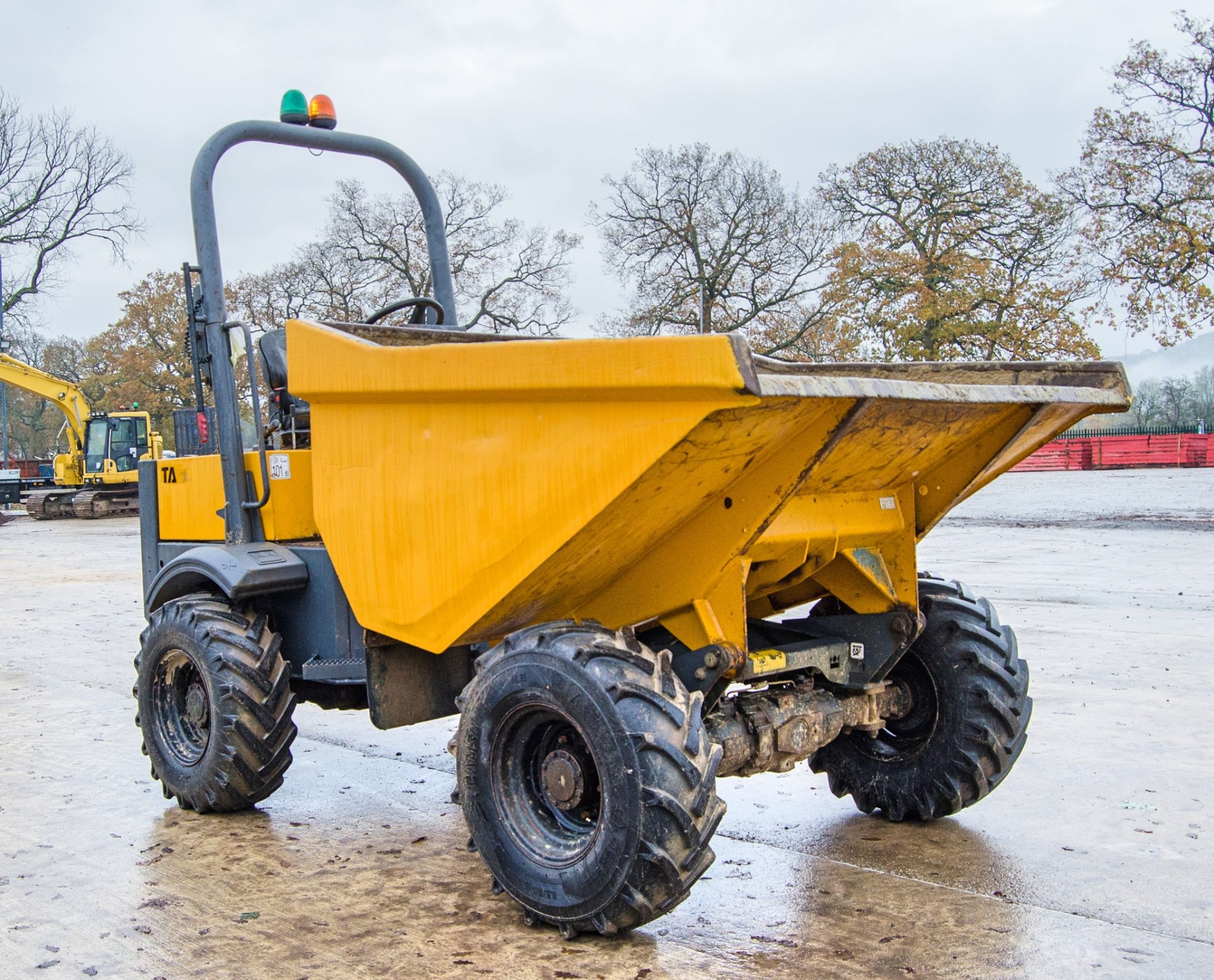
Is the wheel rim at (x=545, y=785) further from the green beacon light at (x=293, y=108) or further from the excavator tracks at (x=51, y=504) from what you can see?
the excavator tracks at (x=51, y=504)

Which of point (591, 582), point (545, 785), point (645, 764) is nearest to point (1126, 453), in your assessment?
point (591, 582)

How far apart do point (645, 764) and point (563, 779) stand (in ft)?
1.44

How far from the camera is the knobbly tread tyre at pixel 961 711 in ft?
15.0

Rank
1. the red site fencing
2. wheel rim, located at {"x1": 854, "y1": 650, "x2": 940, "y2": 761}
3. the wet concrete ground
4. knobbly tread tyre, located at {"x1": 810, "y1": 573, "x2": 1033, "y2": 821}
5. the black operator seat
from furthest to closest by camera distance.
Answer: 1. the red site fencing
2. the black operator seat
3. wheel rim, located at {"x1": 854, "y1": 650, "x2": 940, "y2": 761}
4. knobbly tread tyre, located at {"x1": 810, "y1": 573, "x2": 1033, "y2": 821}
5. the wet concrete ground

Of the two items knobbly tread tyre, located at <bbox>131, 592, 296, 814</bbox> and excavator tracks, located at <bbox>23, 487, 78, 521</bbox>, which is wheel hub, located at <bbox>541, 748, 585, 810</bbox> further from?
excavator tracks, located at <bbox>23, 487, 78, 521</bbox>

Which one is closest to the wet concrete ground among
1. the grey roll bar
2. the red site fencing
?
the grey roll bar

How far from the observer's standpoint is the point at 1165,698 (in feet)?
22.4

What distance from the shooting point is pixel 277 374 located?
5.43 meters

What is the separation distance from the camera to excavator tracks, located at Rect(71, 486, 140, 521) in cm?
3390

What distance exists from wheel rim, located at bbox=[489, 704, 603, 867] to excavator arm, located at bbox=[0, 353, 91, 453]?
3236cm

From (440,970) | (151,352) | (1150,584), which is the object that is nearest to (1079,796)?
(440,970)

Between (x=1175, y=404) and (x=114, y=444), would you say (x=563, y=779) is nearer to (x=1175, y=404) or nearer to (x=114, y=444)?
(x=114, y=444)

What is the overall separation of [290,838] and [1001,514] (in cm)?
1920

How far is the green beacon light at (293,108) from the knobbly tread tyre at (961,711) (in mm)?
3437
